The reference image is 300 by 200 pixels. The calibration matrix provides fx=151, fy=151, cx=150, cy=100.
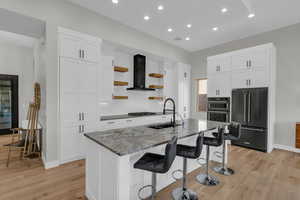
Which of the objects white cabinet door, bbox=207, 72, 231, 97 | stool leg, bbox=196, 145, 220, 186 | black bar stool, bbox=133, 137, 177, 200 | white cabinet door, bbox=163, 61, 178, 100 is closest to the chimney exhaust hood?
white cabinet door, bbox=163, 61, 178, 100

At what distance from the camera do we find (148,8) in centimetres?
341

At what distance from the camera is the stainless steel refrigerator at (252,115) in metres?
3.99

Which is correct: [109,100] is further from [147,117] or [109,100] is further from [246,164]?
[246,164]

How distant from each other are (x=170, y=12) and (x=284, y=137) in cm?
463

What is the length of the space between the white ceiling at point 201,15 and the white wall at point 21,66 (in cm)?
403

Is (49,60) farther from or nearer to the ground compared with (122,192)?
farther from the ground

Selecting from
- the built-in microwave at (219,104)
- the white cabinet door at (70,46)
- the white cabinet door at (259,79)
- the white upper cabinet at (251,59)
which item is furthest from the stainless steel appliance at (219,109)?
the white cabinet door at (70,46)

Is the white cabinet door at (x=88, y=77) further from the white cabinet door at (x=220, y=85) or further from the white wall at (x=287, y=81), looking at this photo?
the white wall at (x=287, y=81)

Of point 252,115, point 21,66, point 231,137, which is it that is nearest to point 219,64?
point 252,115

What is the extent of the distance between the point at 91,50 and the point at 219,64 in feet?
12.9

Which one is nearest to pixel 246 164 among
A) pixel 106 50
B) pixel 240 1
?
pixel 240 1

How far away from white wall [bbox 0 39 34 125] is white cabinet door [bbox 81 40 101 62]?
3.97 metres

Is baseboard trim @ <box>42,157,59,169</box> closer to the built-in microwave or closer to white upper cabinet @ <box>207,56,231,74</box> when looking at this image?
the built-in microwave

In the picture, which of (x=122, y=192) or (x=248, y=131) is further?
(x=248, y=131)
